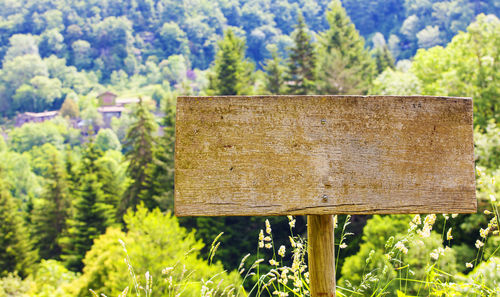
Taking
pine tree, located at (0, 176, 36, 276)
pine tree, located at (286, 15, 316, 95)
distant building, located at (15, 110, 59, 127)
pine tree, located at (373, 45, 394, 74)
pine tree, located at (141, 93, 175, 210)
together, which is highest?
distant building, located at (15, 110, 59, 127)

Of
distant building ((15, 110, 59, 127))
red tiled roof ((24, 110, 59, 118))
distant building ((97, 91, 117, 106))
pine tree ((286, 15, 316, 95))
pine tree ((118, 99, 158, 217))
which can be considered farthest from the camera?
distant building ((97, 91, 117, 106))

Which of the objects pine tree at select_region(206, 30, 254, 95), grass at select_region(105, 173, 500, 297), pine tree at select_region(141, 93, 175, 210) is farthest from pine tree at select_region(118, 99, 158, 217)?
grass at select_region(105, 173, 500, 297)

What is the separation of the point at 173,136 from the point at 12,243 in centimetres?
1113

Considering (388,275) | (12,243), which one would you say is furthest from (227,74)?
(388,275)

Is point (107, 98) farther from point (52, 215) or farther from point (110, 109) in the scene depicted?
point (52, 215)

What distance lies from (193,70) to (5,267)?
82010mm

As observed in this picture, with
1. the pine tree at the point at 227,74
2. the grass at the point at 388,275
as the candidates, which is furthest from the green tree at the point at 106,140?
the grass at the point at 388,275

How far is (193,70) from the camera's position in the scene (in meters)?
102

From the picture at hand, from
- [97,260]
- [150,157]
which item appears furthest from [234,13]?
[97,260]

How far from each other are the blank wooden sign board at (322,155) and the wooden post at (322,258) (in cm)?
10

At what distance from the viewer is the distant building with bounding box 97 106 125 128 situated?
83375 mm

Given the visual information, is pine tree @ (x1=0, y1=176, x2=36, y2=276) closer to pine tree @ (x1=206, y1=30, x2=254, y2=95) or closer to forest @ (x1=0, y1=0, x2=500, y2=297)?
forest @ (x1=0, y1=0, x2=500, y2=297)

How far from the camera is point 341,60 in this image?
853 inches

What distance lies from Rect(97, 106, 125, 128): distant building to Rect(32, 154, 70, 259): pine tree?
58.4 meters
